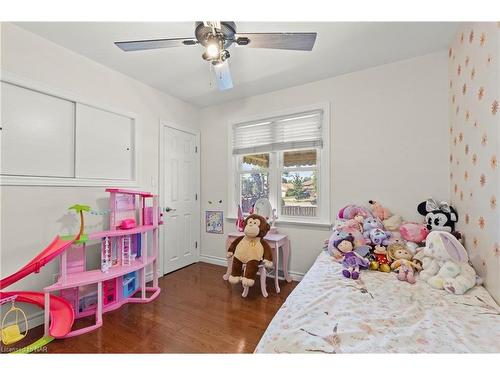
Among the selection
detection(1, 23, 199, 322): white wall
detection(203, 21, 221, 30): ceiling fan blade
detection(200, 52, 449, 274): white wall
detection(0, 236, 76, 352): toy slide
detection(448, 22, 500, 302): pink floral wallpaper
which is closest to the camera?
detection(448, 22, 500, 302): pink floral wallpaper

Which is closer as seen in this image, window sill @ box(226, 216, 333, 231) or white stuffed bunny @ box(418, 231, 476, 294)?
white stuffed bunny @ box(418, 231, 476, 294)

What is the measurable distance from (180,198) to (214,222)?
0.62m

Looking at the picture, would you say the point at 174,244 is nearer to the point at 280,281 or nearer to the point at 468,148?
the point at 280,281

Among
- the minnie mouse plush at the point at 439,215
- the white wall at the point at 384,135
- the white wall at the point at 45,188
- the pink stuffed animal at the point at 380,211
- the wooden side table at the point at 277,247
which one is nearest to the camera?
the white wall at the point at 45,188

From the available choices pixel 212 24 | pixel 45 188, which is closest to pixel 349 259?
pixel 212 24

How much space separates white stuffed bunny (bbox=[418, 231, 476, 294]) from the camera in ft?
4.39

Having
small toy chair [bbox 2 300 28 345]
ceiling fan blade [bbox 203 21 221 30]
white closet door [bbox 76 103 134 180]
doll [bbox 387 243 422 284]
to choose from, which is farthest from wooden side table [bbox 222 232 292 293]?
ceiling fan blade [bbox 203 21 221 30]

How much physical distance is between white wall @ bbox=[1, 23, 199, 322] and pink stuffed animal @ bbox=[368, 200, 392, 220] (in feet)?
8.92

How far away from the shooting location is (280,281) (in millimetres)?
2676

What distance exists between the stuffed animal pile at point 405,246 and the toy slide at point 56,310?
2.08 m

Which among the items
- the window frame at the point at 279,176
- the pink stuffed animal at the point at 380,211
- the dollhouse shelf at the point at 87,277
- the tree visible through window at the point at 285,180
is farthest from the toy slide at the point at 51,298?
the pink stuffed animal at the point at 380,211

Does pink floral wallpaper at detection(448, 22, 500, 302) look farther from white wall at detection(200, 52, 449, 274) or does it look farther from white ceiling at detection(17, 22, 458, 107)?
white ceiling at detection(17, 22, 458, 107)

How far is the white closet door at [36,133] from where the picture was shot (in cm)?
171

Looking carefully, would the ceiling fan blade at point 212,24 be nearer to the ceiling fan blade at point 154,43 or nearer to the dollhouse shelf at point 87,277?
the ceiling fan blade at point 154,43
